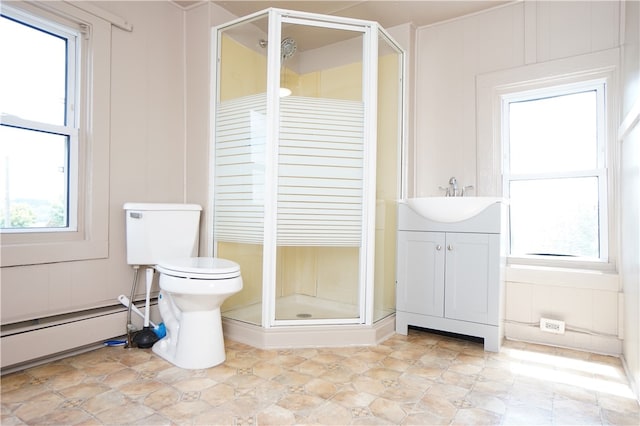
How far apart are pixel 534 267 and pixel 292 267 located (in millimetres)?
1539

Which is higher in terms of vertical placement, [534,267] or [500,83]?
[500,83]

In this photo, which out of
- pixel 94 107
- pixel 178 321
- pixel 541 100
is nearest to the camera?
pixel 178 321

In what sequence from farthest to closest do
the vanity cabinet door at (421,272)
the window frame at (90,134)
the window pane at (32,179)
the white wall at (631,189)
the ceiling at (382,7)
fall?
the ceiling at (382,7), the vanity cabinet door at (421,272), the window frame at (90,134), the window pane at (32,179), the white wall at (631,189)

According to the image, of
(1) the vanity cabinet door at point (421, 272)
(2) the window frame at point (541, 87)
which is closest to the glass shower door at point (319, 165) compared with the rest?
(1) the vanity cabinet door at point (421, 272)

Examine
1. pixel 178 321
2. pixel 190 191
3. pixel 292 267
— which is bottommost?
pixel 178 321

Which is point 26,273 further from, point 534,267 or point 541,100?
point 541,100

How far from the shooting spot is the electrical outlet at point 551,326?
2.30 metres

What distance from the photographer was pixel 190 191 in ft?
8.68

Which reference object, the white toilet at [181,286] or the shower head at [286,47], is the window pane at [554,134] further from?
the white toilet at [181,286]

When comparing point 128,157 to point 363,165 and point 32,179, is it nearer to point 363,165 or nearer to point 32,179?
point 32,179

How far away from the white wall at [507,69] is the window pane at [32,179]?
2298 millimetres

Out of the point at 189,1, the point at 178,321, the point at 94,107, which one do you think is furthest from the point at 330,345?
the point at 189,1

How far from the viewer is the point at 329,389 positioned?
1.71 metres

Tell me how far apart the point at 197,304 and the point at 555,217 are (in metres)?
2.25
